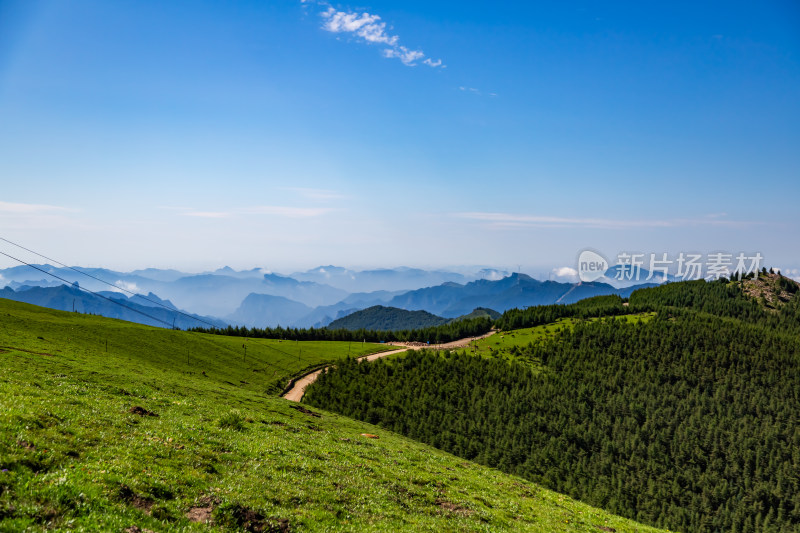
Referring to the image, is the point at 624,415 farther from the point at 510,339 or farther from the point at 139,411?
the point at 139,411

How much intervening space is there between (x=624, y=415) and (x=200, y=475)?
14949 cm

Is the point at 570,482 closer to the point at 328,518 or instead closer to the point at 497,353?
the point at 497,353

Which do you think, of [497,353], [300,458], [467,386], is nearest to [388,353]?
[467,386]

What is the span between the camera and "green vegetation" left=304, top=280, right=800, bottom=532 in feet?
327

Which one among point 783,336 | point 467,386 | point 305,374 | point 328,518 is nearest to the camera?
point 328,518

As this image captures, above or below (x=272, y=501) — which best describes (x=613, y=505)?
Result: below

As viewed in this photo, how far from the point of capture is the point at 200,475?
1875 cm

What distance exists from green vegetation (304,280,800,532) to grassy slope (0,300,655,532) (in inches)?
2284

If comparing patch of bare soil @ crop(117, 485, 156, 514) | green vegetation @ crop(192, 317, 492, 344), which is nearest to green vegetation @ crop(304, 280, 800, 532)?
green vegetation @ crop(192, 317, 492, 344)

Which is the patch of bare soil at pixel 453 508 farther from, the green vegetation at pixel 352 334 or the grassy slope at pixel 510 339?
the green vegetation at pixel 352 334

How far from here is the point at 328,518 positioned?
17906 mm

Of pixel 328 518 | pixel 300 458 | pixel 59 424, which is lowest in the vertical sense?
pixel 300 458

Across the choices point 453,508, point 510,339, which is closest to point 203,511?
point 453,508

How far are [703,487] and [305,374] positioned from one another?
127 meters
